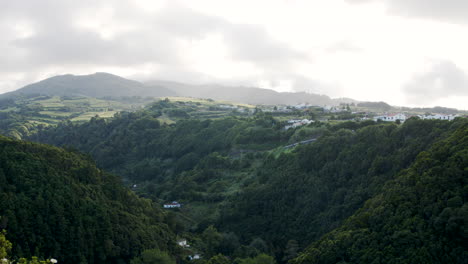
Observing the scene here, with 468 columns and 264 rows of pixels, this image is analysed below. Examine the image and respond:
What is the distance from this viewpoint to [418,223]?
29.7m

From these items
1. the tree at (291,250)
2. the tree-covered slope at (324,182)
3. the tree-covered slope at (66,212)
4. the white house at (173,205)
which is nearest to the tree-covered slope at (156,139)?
the white house at (173,205)

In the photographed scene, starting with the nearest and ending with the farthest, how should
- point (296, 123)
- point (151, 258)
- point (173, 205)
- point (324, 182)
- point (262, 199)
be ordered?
point (151, 258), point (324, 182), point (262, 199), point (173, 205), point (296, 123)

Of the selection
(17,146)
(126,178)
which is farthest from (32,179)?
(126,178)

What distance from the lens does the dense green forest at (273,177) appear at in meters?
47.3

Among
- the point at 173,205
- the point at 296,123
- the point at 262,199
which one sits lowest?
the point at 173,205

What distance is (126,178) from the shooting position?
90.6 meters

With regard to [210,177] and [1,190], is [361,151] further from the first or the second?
[1,190]

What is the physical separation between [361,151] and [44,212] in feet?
121

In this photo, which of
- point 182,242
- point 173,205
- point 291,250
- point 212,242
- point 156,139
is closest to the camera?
point 291,250

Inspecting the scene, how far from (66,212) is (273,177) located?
31.7 meters

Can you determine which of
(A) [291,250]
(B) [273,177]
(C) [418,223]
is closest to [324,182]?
(B) [273,177]

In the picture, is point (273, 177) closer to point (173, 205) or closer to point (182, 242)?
point (173, 205)

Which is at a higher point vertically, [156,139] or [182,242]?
[156,139]

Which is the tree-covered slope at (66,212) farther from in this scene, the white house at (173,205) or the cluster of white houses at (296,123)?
the cluster of white houses at (296,123)
